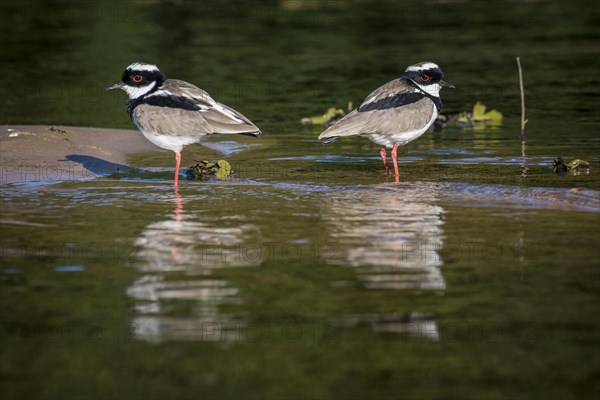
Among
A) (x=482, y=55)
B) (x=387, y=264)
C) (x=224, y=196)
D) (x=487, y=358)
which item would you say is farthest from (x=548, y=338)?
(x=482, y=55)

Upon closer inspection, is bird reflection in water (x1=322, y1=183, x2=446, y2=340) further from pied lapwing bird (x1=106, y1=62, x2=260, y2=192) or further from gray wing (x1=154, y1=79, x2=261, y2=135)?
pied lapwing bird (x1=106, y1=62, x2=260, y2=192)

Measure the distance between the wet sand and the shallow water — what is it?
54 cm

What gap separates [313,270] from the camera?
909 cm

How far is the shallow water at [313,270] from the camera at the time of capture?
6785mm

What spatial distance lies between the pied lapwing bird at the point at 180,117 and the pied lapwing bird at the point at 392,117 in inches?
52.3

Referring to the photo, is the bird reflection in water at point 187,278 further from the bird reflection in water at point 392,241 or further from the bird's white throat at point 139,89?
the bird's white throat at point 139,89

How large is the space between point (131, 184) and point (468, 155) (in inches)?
201

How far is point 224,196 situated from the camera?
1265 cm

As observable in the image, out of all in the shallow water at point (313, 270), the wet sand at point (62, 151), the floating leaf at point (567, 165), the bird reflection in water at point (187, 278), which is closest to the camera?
the shallow water at point (313, 270)

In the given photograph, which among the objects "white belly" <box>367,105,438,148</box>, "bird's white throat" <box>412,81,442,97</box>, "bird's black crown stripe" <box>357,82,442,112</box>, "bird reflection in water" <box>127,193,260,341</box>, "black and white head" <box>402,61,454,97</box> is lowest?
"bird reflection in water" <box>127,193,260,341</box>

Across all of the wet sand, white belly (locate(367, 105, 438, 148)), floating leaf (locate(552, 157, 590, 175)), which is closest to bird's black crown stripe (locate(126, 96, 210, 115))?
the wet sand

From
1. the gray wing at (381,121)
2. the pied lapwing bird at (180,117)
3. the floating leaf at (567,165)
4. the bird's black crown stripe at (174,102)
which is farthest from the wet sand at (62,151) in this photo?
the floating leaf at (567,165)

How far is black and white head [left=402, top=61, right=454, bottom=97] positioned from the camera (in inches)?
574

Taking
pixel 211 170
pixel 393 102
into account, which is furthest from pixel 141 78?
pixel 393 102
